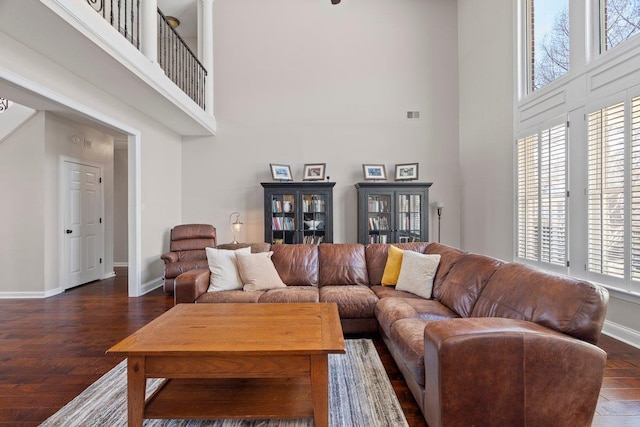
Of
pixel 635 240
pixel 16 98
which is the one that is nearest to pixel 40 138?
pixel 16 98

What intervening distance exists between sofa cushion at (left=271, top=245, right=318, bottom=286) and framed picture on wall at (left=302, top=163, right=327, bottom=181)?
2.06 m

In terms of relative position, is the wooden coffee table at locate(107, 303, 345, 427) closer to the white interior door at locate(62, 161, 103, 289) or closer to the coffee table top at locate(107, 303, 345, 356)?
the coffee table top at locate(107, 303, 345, 356)

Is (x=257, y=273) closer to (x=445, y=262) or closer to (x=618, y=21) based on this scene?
(x=445, y=262)

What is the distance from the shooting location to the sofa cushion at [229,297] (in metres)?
2.76

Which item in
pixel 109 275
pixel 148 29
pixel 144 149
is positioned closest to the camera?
pixel 148 29

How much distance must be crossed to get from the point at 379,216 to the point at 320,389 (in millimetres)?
3729

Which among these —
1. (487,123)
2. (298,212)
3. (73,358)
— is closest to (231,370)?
(73,358)

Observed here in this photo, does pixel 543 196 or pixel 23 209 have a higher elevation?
pixel 543 196

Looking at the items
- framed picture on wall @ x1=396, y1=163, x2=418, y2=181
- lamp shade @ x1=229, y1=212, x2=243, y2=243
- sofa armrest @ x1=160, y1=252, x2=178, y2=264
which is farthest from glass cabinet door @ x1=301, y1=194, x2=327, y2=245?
sofa armrest @ x1=160, y1=252, x2=178, y2=264

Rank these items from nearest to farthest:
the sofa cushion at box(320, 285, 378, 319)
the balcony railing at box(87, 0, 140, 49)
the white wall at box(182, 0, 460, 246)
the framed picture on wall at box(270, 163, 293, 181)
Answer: the sofa cushion at box(320, 285, 378, 319)
the balcony railing at box(87, 0, 140, 49)
the framed picture on wall at box(270, 163, 293, 181)
the white wall at box(182, 0, 460, 246)

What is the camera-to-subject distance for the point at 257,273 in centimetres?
303

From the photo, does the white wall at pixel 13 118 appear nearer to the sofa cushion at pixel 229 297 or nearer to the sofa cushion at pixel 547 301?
the sofa cushion at pixel 229 297

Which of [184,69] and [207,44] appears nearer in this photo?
[184,69]

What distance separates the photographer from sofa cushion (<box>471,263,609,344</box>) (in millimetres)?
1470
